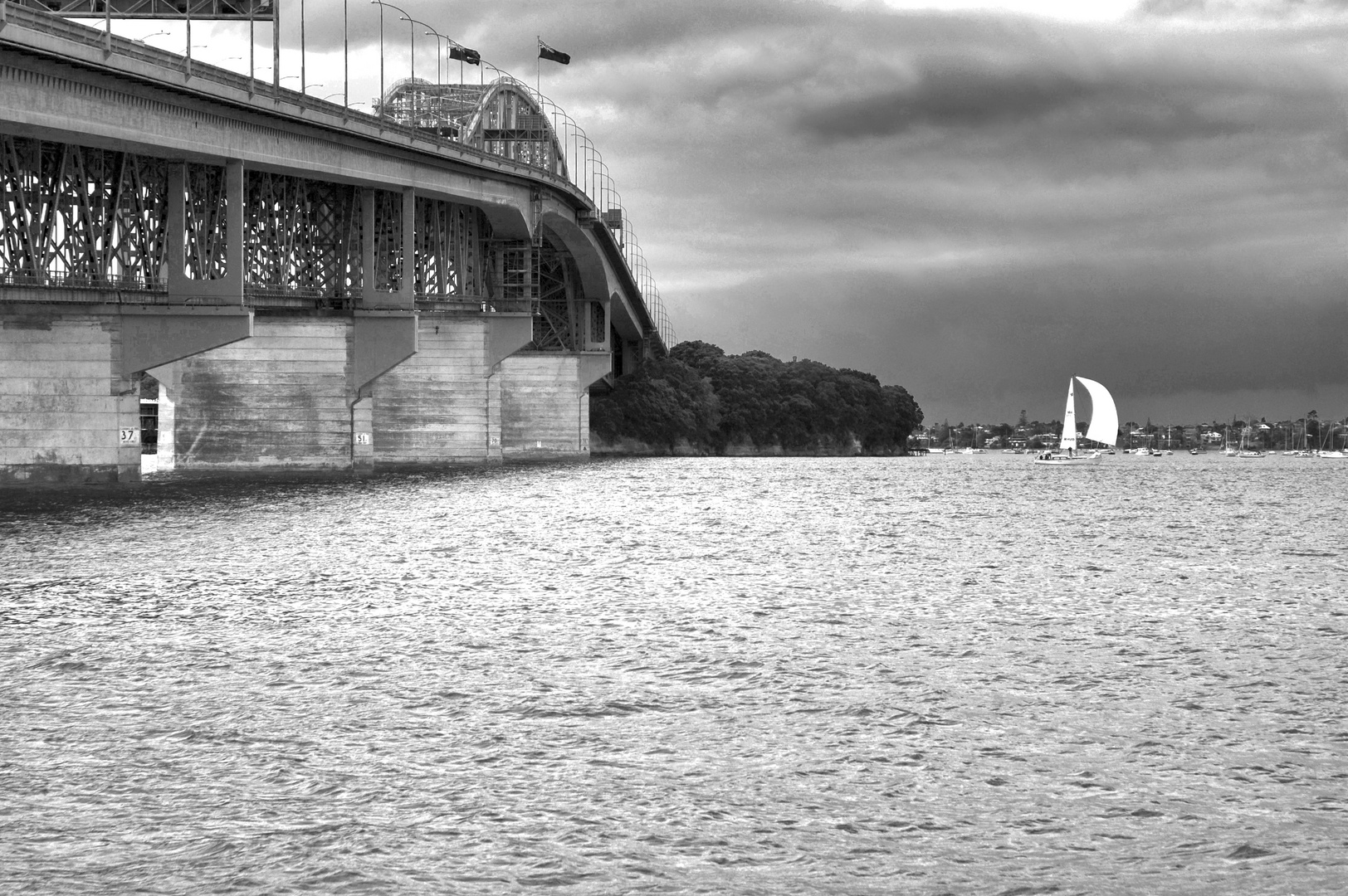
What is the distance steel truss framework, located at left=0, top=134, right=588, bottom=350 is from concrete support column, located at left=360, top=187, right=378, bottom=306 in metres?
0.28

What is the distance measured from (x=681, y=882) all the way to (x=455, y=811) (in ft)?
7.90

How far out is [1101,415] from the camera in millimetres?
168375

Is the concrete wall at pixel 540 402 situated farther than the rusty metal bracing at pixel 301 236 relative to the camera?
Yes

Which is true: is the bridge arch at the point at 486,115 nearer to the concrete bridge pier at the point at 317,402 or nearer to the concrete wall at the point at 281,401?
the concrete wall at the point at 281,401

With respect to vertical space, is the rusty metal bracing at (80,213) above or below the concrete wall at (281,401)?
above

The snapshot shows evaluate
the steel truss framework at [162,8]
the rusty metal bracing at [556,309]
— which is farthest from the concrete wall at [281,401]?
the steel truss framework at [162,8]

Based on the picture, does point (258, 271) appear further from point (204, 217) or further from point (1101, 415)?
point (1101, 415)

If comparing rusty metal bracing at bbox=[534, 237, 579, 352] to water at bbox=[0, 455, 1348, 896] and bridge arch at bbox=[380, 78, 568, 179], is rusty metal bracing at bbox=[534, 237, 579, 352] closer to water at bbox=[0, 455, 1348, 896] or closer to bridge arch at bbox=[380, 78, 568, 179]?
bridge arch at bbox=[380, 78, 568, 179]

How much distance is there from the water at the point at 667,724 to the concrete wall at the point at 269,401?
1796 inches

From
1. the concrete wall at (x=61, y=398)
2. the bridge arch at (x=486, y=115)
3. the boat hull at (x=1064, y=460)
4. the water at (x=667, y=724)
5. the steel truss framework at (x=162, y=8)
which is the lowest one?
the water at (x=667, y=724)

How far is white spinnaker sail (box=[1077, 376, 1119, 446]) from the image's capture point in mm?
167125

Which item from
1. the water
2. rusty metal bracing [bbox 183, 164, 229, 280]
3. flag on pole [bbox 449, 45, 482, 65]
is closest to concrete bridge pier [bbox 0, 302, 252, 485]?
rusty metal bracing [bbox 183, 164, 229, 280]

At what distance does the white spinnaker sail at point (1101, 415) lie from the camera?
548 ft

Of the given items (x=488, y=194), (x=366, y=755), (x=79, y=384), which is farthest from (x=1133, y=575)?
(x=488, y=194)
